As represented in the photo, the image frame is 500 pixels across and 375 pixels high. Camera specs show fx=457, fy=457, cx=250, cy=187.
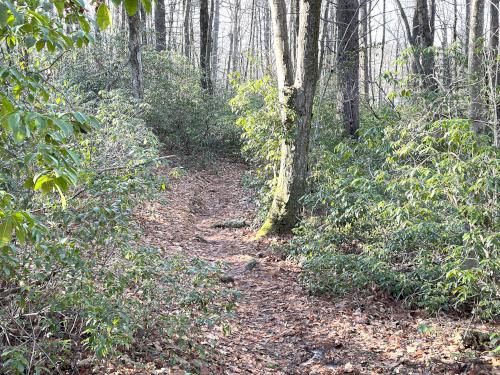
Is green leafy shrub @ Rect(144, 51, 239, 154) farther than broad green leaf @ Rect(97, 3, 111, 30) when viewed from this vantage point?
Yes

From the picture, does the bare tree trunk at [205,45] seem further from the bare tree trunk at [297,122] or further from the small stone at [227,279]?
the small stone at [227,279]

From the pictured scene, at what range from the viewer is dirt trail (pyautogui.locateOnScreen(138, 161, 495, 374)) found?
4648 mm

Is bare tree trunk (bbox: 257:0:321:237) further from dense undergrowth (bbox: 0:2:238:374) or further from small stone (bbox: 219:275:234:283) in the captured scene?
dense undergrowth (bbox: 0:2:238:374)

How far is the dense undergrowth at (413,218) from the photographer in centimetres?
462

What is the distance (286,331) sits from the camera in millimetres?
5695

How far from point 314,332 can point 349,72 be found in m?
8.29

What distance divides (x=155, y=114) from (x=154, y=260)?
12.0 meters

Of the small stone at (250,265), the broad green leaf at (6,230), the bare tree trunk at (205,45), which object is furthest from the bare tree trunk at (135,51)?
the broad green leaf at (6,230)

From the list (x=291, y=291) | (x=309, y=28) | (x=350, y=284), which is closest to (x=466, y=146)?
(x=350, y=284)

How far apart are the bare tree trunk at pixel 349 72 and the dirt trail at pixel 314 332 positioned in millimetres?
5471

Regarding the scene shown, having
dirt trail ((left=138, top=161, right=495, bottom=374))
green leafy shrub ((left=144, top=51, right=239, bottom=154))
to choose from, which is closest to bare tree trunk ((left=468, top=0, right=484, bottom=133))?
dirt trail ((left=138, top=161, right=495, bottom=374))

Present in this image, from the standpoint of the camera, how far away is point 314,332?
221 inches

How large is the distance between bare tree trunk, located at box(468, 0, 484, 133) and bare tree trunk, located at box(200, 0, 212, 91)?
13.5 metres

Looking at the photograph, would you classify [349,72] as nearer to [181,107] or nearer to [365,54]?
[365,54]
